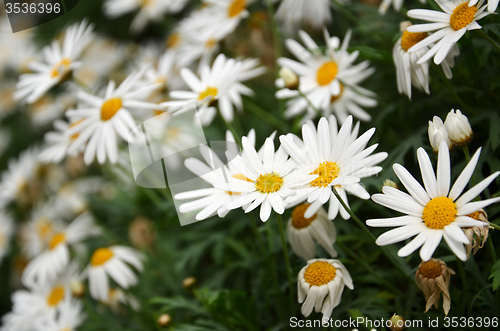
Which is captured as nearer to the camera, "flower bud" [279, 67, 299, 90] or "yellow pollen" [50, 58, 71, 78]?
"flower bud" [279, 67, 299, 90]

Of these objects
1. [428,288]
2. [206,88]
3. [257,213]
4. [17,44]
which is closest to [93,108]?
[206,88]

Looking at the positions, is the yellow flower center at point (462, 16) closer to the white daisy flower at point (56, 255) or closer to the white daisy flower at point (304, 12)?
the white daisy flower at point (304, 12)

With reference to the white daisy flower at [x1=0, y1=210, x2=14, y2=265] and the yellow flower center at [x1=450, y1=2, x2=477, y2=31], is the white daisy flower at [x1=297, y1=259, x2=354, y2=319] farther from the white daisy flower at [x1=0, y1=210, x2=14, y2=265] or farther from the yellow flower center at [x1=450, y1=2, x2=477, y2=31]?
the white daisy flower at [x1=0, y1=210, x2=14, y2=265]

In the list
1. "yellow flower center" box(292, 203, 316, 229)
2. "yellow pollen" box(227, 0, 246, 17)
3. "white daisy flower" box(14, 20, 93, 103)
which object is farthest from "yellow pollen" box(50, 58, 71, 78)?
"yellow flower center" box(292, 203, 316, 229)

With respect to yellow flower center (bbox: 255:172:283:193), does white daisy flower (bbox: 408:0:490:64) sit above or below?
above

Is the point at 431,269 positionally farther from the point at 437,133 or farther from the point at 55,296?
the point at 55,296

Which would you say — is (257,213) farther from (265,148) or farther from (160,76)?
(160,76)
